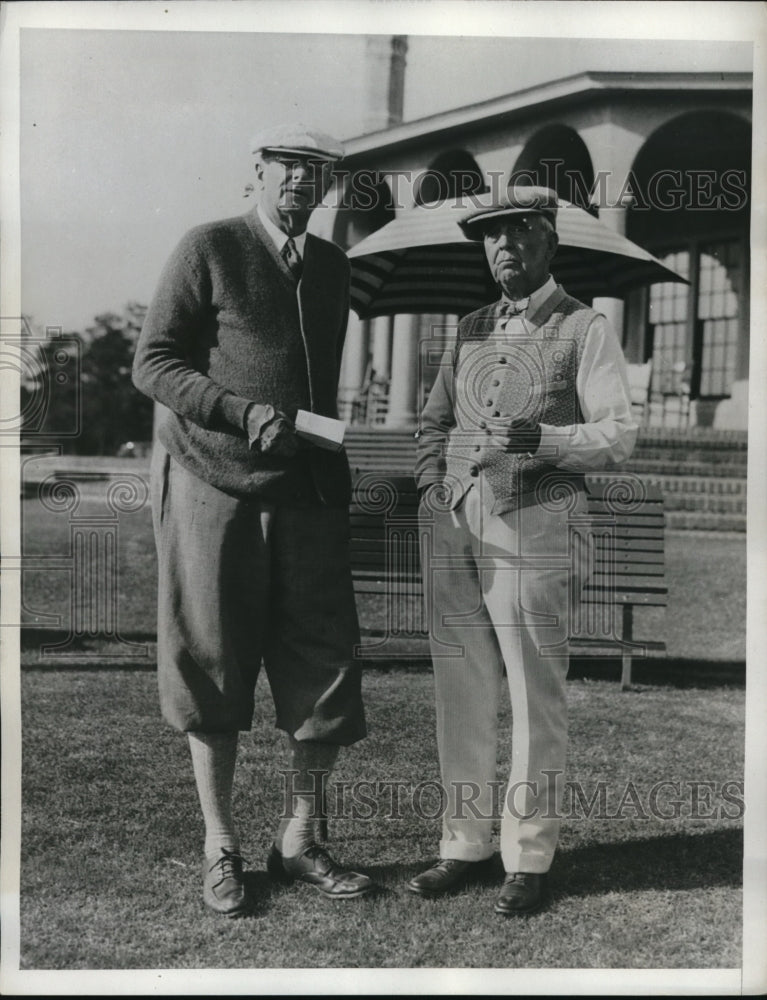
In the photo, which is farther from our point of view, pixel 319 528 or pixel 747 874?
pixel 747 874

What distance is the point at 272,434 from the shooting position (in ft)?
11.2

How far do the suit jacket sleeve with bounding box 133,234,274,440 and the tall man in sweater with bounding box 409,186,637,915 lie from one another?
0.68 m

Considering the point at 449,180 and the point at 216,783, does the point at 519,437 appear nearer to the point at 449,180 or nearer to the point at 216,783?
the point at 449,180

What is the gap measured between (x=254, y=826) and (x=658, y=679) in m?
1.76

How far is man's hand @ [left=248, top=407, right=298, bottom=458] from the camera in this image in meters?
3.42

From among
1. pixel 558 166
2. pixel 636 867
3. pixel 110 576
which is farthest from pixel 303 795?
pixel 558 166

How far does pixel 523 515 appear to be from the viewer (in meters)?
3.53

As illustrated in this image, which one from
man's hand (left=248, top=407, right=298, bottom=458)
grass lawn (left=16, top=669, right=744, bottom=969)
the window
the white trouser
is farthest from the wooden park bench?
the window

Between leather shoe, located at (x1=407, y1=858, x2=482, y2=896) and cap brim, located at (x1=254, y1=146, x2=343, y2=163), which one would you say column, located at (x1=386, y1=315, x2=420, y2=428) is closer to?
cap brim, located at (x1=254, y1=146, x2=343, y2=163)

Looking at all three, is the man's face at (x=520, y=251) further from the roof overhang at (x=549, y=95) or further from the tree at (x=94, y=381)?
the tree at (x=94, y=381)

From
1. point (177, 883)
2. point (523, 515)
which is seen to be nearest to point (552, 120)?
point (523, 515)

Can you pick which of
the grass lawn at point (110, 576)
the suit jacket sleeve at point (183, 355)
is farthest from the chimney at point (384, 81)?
the grass lawn at point (110, 576)

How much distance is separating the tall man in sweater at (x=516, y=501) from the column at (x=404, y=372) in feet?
0.58

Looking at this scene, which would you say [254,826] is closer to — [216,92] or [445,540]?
[445,540]
